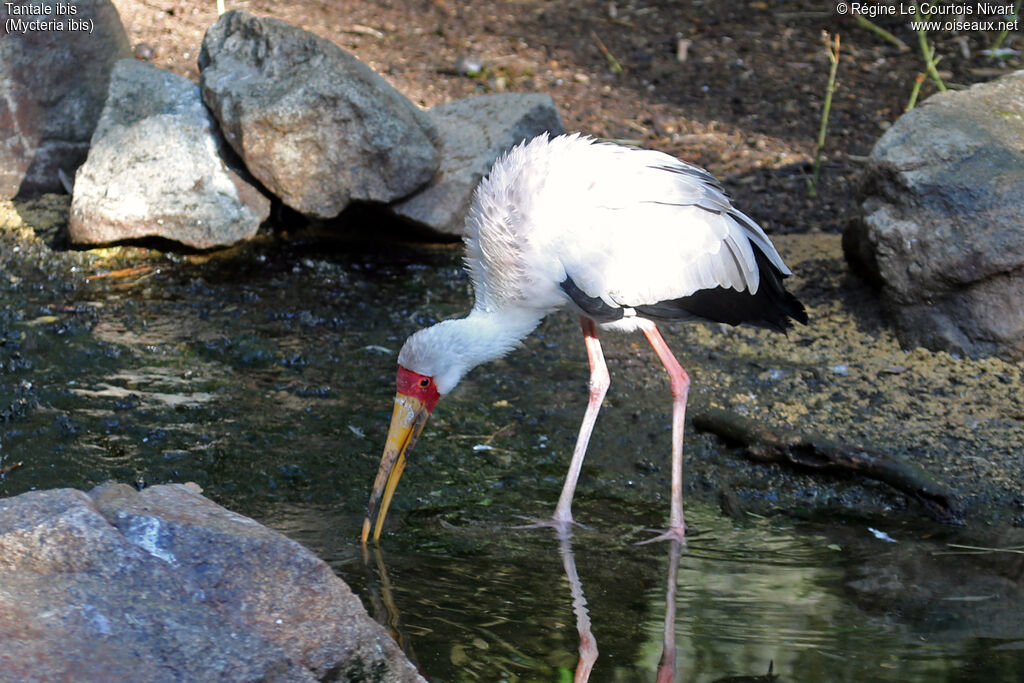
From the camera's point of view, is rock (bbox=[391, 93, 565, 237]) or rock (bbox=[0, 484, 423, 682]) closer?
rock (bbox=[0, 484, 423, 682])

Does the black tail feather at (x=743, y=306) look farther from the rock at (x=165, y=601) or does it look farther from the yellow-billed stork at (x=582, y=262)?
the rock at (x=165, y=601)

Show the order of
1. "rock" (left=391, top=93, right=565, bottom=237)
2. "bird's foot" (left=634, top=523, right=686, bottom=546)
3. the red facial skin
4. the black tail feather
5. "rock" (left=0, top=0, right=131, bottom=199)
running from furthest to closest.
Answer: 1. "rock" (left=0, top=0, right=131, bottom=199)
2. "rock" (left=391, top=93, right=565, bottom=237)
3. the black tail feather
4. the red facial skin
5. "bird's foot" (left=634, top=523, right=686, bottom=546)

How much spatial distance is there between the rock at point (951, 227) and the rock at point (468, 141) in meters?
2.07

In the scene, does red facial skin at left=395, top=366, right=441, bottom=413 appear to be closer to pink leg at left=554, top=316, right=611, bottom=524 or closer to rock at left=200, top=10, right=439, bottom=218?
pink leg at left=554, top=316, right=611, bottom=524

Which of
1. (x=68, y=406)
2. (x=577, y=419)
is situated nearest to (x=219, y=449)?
(x=68, y=406)

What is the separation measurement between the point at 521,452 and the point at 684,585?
3.68ft

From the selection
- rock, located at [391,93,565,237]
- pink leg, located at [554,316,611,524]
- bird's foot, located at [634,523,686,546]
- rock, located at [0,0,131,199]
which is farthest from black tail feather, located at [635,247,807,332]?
rock, located at [0,0,131,199]

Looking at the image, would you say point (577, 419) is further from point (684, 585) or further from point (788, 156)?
point (788, 156)

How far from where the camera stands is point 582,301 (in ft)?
12.7

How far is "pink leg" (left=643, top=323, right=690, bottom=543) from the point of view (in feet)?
12.3

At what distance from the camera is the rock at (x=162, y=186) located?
602 cm

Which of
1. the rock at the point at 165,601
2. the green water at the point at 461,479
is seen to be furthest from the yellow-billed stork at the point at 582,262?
the rock at the point at 165,601

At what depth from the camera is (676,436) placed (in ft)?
13.1

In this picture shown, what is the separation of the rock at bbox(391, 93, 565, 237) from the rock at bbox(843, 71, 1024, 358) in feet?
6.78
